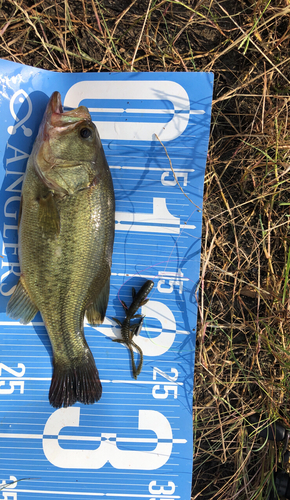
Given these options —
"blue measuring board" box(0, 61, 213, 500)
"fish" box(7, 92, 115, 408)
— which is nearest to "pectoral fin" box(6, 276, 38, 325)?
"fish" box(7, 92, 115, 408)

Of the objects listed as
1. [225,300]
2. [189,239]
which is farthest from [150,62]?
[225,300]

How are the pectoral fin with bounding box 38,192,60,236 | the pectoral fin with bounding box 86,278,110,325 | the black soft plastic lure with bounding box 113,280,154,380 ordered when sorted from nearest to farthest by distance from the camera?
the pectoral fin with bounding box 38,192,60,236
the pectoral fin with bounding box 86,278,110,325
the black soft plastic lure with bounding box 113,280,154,380

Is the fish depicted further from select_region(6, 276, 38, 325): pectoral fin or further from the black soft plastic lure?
the black soft plastic lure

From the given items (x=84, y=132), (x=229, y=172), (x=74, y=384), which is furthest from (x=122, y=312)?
(x=229, y=172)

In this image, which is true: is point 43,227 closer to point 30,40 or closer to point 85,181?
point 85,181

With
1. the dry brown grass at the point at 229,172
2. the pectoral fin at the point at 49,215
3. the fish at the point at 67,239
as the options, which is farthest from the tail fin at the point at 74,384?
the pectoral fin at the point at 49,215

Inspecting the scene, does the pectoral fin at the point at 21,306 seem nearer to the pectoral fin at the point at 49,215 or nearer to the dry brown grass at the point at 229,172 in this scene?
the pectoral fin at the point at 49,215

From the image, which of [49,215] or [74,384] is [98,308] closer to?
[74,384]
